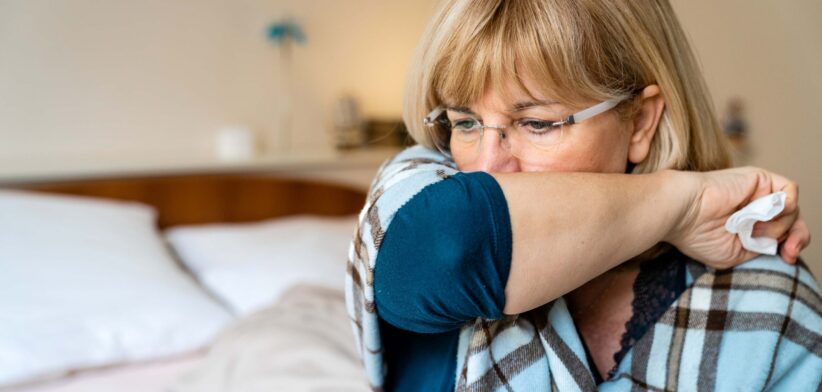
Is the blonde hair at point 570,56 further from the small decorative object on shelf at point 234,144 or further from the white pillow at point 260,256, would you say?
the small decorative object on shelf at point 234,144

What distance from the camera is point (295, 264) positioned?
220 centimetres

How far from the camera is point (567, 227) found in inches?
25.5

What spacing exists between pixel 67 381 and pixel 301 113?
1535 millimetres

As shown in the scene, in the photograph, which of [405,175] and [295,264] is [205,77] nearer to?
[295,264]

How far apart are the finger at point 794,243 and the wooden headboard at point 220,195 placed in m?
2.13

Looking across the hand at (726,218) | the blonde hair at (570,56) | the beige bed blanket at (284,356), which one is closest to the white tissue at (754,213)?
the hand at (726,218)

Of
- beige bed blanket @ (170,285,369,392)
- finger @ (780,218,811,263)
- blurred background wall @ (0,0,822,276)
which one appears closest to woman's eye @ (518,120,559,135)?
finger @ (780,218,811,263)

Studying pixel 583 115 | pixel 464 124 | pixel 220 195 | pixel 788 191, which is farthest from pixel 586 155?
pixel 220 195

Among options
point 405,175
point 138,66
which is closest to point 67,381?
point 138,66

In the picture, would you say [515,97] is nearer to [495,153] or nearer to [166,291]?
[495,153]

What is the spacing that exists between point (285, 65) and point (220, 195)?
645 mm

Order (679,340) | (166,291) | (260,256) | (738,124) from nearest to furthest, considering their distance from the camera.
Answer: (679,340) → (166,291) → (260,256) → (738,124)

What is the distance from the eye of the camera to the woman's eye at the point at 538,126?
0.82 metres

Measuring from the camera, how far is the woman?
64 centimetres
